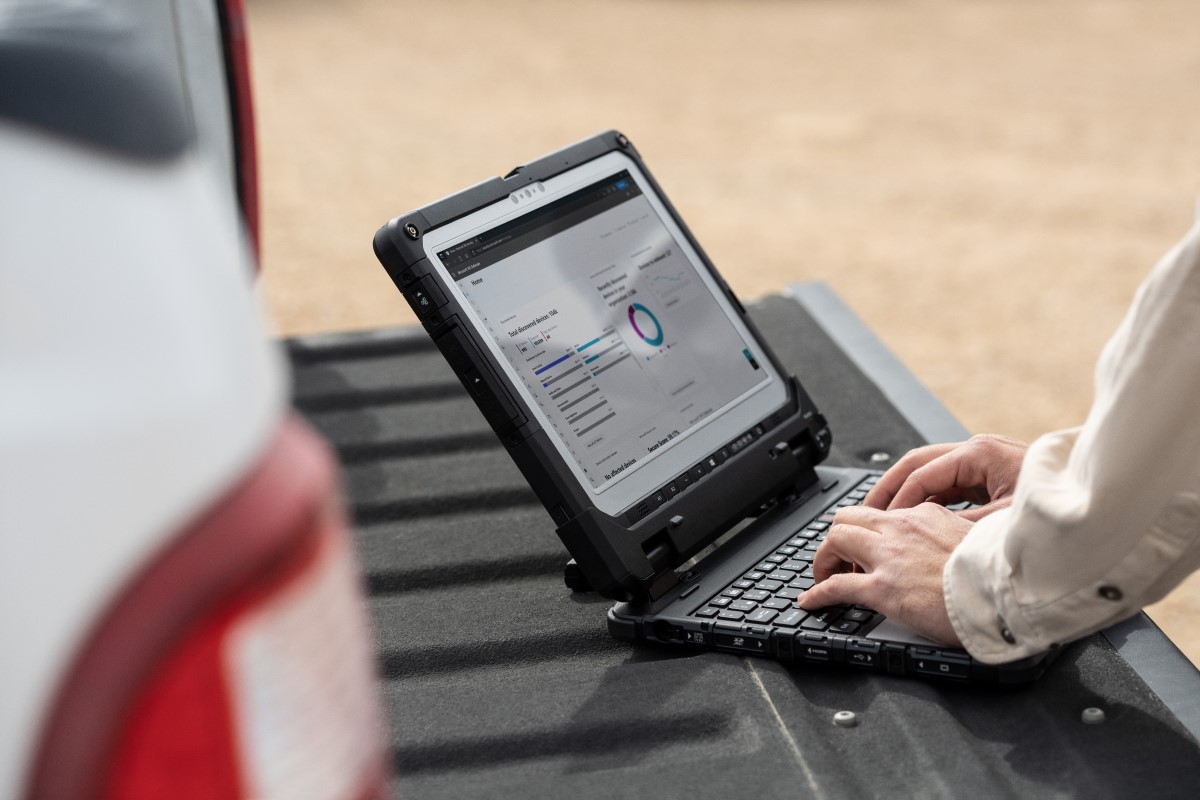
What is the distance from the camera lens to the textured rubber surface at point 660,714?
40.0 inches

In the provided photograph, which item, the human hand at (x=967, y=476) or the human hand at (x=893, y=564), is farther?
the human hand at (x=967, y=476)

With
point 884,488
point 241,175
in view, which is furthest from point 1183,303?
point 241,175

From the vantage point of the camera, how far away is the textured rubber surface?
1017 millimetres

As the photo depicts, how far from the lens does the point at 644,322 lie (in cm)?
141

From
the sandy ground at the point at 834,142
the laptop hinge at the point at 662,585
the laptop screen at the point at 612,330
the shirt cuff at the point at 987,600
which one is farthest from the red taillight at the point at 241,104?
the sandy ground at the point at 834,142

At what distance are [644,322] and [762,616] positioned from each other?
342mm

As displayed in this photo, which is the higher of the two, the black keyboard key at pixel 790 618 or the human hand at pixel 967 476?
the black keyboard key at pixel 790 618

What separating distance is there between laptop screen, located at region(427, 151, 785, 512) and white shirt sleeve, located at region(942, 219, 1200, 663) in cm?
35

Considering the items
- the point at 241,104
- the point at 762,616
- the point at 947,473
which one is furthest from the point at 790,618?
the point at 241,104

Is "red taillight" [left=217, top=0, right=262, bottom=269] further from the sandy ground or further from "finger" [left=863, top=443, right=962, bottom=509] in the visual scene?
the sandy ground

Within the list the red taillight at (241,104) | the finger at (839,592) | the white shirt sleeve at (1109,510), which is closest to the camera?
the white shirt sleeve at (1109,510)

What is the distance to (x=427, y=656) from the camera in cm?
125

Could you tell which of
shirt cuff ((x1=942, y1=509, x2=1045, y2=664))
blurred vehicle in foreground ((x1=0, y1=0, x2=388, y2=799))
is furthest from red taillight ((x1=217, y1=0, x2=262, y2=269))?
blurred vehicle in foreground ((x1=0, y1=0, x2=388, y2=799))

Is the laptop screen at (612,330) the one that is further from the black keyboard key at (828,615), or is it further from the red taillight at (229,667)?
the red taillight at (229,667)
